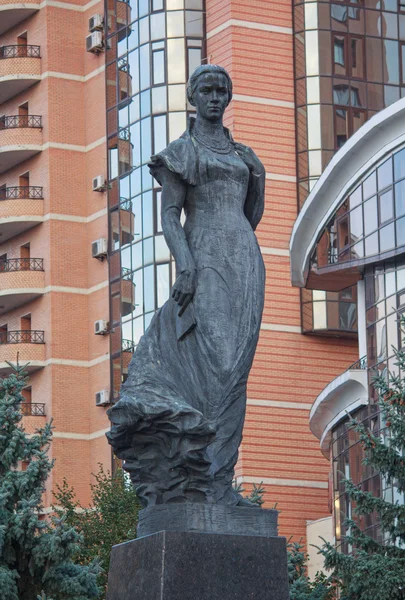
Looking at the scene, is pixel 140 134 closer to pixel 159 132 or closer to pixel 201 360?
pixel 159 132

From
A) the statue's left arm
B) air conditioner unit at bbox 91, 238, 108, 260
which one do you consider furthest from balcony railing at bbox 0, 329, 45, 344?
the statue's left arm

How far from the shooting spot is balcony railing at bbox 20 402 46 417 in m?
69.6

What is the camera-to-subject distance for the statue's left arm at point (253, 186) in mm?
12953

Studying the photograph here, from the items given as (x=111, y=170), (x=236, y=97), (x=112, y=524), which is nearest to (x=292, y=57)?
(x=236, y=97)

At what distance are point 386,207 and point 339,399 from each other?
705 centimetres

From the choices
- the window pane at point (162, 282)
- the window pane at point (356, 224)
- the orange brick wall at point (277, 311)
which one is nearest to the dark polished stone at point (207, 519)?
the window pane at point (356, 224)

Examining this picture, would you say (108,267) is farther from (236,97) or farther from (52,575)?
(52,575)

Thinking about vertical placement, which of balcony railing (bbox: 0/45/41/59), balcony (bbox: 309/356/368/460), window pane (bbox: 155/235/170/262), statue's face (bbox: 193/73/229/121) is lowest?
statue's face (bbox: 193/73/229/121)

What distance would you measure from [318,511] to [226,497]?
51.6m

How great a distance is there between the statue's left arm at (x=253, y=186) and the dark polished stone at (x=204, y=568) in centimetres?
249

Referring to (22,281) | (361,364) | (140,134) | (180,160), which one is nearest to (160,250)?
(140,134)

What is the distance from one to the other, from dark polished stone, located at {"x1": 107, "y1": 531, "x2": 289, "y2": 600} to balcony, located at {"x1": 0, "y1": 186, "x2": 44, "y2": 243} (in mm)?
60997

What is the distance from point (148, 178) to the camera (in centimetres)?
6438

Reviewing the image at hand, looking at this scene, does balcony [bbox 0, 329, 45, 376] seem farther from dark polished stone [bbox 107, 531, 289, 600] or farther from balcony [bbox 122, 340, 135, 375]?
dark polished stone [bbox 107, 531, 289, 600]
